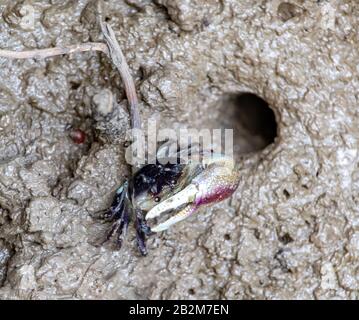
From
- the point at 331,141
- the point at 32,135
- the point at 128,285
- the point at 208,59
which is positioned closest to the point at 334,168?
the point at 331,141

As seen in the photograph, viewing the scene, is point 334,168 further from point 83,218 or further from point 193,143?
point 83,218

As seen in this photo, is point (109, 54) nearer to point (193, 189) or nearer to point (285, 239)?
point (193, 189)

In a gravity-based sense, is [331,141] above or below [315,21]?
below

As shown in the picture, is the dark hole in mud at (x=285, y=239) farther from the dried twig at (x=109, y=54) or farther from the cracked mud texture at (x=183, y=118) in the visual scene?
the dried twig at (x=109, y=54)

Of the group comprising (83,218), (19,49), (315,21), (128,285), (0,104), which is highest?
(315,21)

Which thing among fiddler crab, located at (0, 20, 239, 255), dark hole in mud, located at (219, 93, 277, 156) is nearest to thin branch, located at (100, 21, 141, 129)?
fiddler crab, located at (0, 20, 239, 255)

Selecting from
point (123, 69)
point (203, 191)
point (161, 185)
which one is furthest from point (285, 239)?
point (123, 69)
